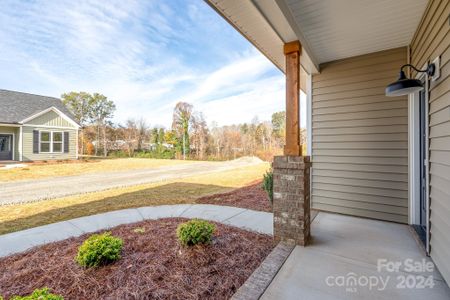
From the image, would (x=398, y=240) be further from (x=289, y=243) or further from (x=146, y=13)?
(x=146, y=13)

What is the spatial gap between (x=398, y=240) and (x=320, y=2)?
3068mm

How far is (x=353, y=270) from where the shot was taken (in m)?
2.06

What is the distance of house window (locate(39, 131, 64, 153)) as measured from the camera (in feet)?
40.0

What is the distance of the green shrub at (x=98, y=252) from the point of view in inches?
76.9

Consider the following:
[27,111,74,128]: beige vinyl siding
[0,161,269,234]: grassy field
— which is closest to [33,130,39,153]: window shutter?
[27,111,74,128]: beige vinyl siding

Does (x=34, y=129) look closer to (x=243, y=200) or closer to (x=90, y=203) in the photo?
(x=90, y=203)

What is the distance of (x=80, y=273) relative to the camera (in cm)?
192

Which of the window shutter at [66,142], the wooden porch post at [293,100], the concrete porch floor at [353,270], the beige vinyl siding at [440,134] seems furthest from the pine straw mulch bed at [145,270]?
the window shutter at [66,142]

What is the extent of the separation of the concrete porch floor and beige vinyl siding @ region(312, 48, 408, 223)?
65 cm

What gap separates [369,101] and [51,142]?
15.7m

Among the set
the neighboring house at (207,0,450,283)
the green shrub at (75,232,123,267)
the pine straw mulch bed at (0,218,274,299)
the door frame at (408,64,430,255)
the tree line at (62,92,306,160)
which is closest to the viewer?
the pine straw mulch bed at (0,218,274,299)

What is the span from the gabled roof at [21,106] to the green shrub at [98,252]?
523 inches

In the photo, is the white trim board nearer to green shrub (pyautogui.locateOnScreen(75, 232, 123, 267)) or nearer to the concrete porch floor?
green shrub (pyautogui.locateOnScreen(75, 232, 123, 267))

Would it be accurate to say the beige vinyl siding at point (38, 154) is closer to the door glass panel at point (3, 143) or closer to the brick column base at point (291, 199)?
the door glass panel at point (3, 143)
